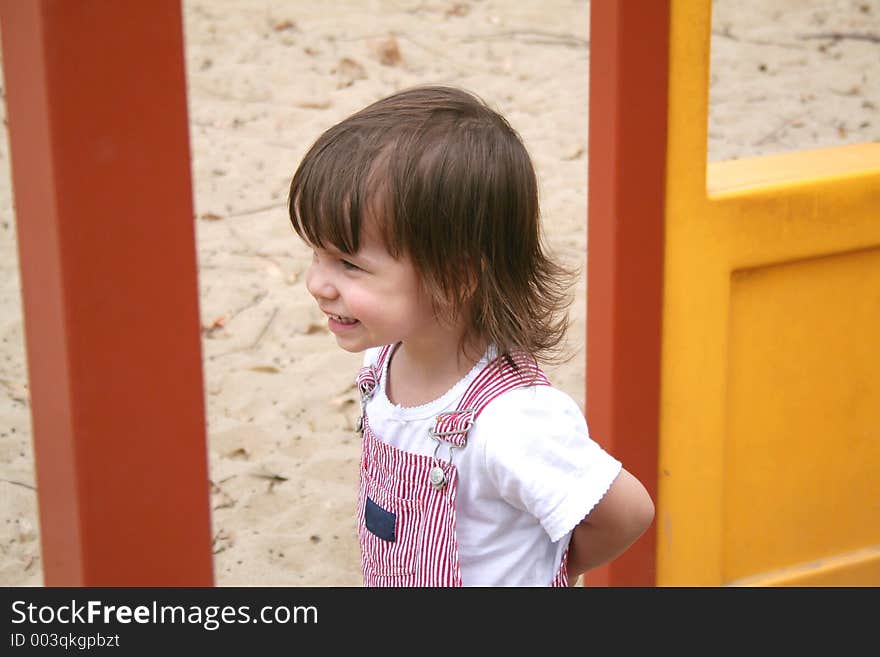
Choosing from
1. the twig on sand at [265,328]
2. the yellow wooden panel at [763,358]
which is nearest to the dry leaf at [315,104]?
the twig on sand at [265,328]

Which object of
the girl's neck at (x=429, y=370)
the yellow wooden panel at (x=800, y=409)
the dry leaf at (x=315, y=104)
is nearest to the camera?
the girl's neck at (x=429, y=370)

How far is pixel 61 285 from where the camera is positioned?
3.92ft

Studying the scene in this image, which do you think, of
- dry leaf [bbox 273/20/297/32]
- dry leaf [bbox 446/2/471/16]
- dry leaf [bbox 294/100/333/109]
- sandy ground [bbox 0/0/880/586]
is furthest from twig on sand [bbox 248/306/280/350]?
dry leaf [bbox 446/2/471/16]

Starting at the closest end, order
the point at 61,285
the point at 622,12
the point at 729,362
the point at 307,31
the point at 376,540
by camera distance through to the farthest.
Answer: the point at 61,285 → the point at 376,540 → the point at 622,12 → the point at 729,362 → the point at 307,31

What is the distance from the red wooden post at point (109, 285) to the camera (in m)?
1.17

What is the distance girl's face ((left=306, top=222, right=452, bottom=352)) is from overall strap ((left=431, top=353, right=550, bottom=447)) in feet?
0.31

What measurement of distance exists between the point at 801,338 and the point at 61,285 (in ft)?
4.25

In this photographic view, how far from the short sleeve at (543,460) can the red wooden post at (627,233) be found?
0.62m

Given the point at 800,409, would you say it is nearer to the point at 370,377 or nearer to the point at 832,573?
the point at 832,573

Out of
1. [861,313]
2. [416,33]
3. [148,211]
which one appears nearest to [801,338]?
[861,313]

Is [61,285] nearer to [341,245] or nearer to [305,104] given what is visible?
[341,245]

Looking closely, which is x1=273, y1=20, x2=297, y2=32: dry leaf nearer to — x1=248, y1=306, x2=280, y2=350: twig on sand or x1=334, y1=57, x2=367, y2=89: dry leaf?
x1=334, y1=57, x2=367, y2=89: dry leaf

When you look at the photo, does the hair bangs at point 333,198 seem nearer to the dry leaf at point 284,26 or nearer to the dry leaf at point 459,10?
the dry leaf at point 284,26

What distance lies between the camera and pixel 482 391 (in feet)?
4.50
